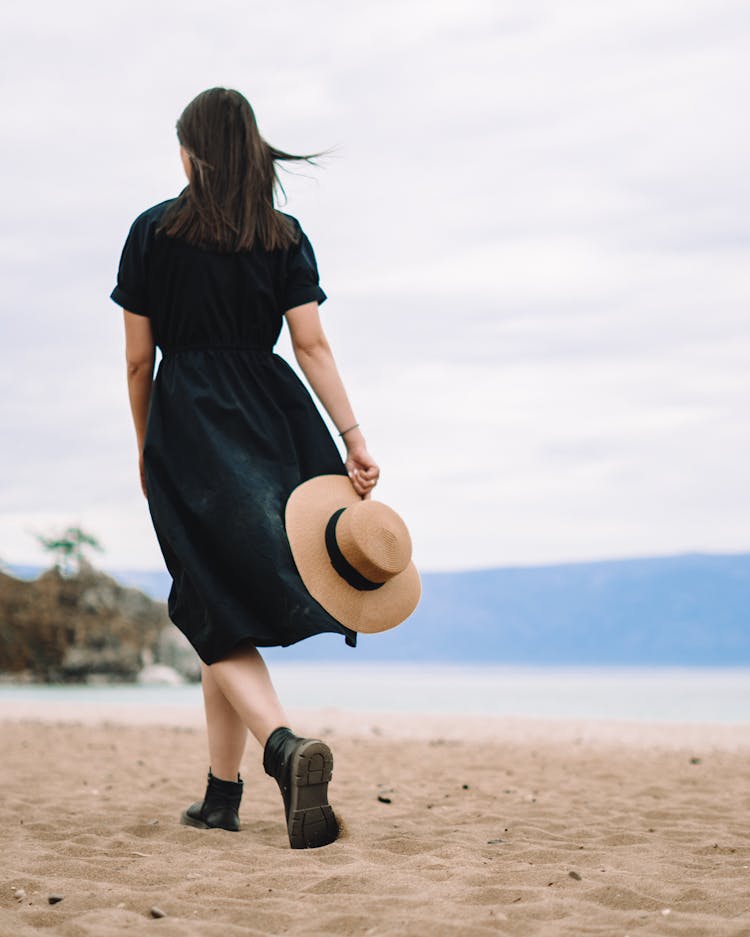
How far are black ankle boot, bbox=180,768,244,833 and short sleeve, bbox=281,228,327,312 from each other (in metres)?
1.57

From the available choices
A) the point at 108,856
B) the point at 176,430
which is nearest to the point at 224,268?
the point at 176,430

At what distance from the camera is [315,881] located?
2.66 m

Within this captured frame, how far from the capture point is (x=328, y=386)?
11.4 feet

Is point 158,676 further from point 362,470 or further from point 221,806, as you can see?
point 362,470

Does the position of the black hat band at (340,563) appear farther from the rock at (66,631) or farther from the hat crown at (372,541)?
the rock at (66,631)

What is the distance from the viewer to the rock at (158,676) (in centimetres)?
3058

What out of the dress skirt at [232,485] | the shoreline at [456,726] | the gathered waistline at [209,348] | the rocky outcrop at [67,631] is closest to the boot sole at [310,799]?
the dress skirt at [232,485]

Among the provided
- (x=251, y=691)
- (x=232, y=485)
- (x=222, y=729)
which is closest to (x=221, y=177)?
(x=232, y=485)

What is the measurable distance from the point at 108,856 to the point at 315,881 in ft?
2.68

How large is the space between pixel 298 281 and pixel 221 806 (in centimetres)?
174

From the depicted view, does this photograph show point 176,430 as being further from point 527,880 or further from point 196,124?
point 527,880

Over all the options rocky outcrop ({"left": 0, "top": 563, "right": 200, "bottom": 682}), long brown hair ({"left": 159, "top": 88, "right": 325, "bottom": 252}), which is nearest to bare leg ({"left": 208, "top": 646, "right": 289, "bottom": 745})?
long brown hair ({"left": 159, "top": 88, "right": 325, "bottom": 252})

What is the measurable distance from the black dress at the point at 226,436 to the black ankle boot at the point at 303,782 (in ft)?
1.02

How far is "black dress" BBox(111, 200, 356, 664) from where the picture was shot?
3215 millimetres
